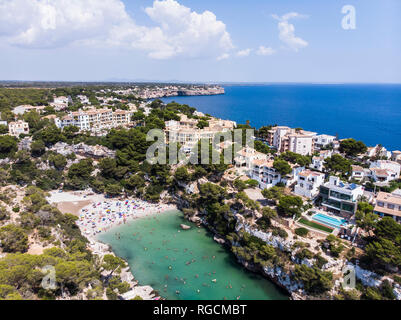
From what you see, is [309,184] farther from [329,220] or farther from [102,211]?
[102,211]

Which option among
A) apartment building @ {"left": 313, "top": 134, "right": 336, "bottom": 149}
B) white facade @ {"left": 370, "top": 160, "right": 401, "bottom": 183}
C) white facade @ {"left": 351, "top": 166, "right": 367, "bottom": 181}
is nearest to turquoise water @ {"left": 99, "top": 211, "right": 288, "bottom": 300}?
white facade @ {"left": 351, "top": 166, "right": 367, "bottom": 181}

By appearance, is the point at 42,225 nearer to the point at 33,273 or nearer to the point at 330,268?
the point at 33,273

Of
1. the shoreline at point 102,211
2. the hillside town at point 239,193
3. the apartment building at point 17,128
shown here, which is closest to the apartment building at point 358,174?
the hillside town at point 239,193

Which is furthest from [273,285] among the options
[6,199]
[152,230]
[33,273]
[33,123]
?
[33,123]

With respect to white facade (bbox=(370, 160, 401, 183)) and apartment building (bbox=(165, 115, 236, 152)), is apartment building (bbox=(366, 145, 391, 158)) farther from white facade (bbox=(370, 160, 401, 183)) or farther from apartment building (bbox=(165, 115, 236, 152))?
apartment building (bbox=(165, 115, 236, 152))

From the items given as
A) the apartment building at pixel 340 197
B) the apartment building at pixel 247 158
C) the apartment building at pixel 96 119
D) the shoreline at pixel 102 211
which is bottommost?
the shoreline at pixel 102 211

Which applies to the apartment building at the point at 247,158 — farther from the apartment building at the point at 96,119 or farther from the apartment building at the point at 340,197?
the apartment building at the point at 96,119
